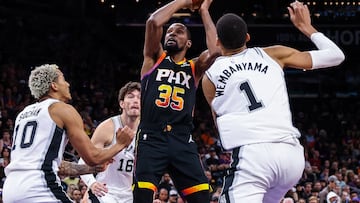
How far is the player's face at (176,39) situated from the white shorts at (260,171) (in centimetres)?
204

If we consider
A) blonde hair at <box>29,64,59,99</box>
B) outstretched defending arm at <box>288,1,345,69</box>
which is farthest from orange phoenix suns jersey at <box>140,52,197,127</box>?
outstretched defending arm at <box>288,1,345,69</box>

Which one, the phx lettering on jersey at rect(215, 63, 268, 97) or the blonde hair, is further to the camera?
the blonde hair

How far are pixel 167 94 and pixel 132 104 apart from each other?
54.2 inches

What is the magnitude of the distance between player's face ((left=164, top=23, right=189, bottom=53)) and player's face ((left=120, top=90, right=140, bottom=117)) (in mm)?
1302

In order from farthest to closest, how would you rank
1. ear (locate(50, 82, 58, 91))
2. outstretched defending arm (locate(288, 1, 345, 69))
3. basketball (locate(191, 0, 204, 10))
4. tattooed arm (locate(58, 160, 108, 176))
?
basketball (locate(191, 0, 204, 10)) < tattooed arm (locate(58, 160, 108, 176)) < ear (locate(50, 82, 58, 91)) < outstretched defending arm (locate(288, 1, 345, 69))

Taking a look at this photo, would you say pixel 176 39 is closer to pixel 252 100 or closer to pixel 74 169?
pixel 74 169

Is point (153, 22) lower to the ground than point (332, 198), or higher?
higher

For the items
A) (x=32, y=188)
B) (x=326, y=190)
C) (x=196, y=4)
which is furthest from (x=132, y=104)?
(x=326, y=190)

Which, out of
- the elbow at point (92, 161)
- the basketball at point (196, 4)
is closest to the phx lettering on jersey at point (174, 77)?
the basketball at point (196, 4)

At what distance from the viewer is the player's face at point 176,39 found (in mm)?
7670

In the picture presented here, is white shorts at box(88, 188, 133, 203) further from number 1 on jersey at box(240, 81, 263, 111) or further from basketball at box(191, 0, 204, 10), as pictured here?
number 1 on jersey at box(240, 81, 263, 111)

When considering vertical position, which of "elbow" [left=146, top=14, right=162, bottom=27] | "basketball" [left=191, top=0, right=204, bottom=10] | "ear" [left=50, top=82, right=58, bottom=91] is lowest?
"ear" [left=50, top=82, right=58, bottom=91]

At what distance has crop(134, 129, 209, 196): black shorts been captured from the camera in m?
7.38

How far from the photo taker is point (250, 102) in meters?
5.93
